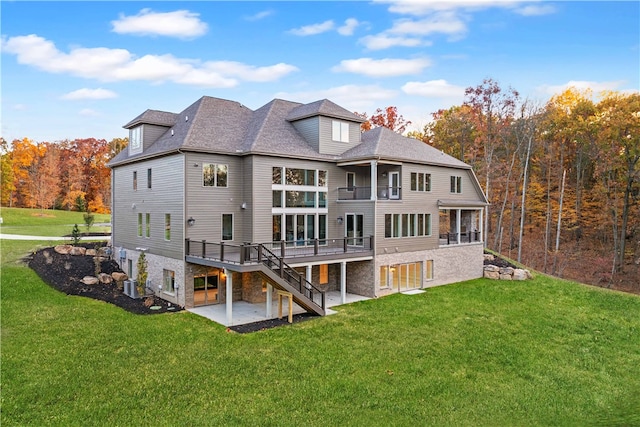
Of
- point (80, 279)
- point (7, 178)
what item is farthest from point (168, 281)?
point (7, 178)

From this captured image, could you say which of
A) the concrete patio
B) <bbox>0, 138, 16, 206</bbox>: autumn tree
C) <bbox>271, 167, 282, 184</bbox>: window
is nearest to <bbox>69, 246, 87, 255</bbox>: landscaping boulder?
the concrete patio

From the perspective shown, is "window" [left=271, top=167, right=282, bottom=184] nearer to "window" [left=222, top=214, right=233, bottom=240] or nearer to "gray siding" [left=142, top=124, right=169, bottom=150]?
"window" [left=222, top=214, right=233, bottom=240]

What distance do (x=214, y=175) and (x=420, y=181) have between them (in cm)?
1066

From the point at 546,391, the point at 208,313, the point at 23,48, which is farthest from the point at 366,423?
the point at 23,48

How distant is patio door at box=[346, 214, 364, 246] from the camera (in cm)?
1966

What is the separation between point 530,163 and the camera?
36312 millimetres

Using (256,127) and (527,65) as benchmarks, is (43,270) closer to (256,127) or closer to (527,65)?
(256,127)

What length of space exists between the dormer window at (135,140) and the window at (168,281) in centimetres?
656

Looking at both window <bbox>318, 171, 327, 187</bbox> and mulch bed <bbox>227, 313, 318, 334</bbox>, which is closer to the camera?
mulch bed <bbox>227, 313, 318, 334</bbox>

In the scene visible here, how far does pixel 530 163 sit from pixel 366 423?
34509 millimetres

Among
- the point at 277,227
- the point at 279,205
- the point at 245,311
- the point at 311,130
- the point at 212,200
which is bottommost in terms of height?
the point at 245,311

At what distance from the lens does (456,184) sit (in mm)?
23734

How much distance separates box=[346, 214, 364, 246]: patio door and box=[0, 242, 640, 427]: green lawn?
3773mm

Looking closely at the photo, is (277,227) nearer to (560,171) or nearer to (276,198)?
(276,198)
